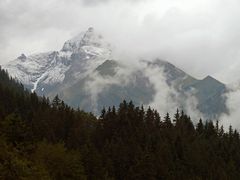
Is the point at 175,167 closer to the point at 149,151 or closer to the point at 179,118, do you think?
the point at 149,151

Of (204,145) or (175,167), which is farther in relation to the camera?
(204,145)

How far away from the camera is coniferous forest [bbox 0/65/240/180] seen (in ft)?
315

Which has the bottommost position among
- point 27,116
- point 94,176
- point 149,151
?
point 94,176

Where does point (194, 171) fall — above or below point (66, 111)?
below

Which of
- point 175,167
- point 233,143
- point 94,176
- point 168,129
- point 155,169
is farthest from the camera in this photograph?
point 233,143

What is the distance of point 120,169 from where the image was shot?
11950cm

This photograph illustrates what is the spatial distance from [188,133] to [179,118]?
16662 mm

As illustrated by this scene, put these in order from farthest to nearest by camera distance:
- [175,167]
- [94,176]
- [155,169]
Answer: [175,167] < [155,169] < [94,176]

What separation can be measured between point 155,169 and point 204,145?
35505 mm

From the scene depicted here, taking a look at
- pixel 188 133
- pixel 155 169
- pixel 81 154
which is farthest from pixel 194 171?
pixel 81 154

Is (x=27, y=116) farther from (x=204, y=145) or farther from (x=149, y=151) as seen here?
(x=204, y=145)

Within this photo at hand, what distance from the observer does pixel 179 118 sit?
177 metres

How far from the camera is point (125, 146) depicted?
128 m

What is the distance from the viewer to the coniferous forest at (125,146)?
315 ft
